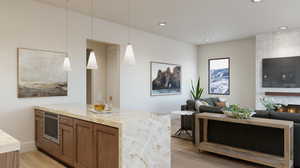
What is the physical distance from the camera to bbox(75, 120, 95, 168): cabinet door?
104 inches

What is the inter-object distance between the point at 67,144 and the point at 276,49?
6.57 metres

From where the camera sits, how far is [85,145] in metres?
2.72

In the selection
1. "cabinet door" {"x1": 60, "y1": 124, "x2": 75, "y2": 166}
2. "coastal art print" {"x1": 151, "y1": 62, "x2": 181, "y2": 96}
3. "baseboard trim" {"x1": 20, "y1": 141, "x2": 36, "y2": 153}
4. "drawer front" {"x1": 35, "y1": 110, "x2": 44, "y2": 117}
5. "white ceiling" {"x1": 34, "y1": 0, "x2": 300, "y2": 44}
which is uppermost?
"white ceiling" {"x1": 34, "y1": 0, "x2": 300, "y2": 44}

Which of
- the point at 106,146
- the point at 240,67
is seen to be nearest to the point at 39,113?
the point at 106,146

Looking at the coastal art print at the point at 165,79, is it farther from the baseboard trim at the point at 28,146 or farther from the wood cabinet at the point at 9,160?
the wood cabinet at the point at 9,160

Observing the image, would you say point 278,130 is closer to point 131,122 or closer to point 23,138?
point 131,122

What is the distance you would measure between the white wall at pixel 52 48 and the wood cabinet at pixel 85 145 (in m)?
0.86

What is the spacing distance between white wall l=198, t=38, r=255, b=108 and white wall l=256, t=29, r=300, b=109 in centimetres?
47

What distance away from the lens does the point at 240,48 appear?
24.3 feet

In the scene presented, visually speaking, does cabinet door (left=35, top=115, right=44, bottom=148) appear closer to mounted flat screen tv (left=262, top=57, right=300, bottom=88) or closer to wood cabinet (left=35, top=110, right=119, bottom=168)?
wood cabinet (left=35, top=110, right=119, bottom=168)

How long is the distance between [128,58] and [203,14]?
274 centimetres

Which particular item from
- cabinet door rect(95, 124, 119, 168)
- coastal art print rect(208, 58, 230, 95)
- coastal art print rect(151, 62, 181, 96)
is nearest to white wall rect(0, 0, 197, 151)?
coastal art print rect(151, 62, 181, 96)

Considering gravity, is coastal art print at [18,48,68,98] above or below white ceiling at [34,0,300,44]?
below

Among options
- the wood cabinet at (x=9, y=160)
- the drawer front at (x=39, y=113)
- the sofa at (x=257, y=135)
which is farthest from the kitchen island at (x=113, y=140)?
A: the sofa at (x=257, y=135)
